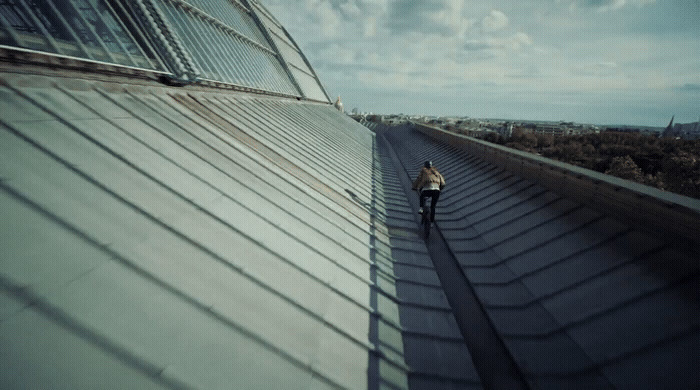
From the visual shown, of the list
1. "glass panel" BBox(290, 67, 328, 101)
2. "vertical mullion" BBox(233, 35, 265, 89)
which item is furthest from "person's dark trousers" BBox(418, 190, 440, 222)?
"glass panel" BBox(290, 67, 328, 101)

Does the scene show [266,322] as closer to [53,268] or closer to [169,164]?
[53,268]

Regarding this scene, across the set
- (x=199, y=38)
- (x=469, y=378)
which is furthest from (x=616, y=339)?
(x=199, y=38)

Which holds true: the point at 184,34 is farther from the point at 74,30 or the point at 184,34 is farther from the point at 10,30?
the point at 10,30

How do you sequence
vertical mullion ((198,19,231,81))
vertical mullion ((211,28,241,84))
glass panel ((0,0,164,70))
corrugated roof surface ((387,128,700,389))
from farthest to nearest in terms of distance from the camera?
vertical mullion ((211,28,241,84)), vertical mullion ((198,19,231,81)), glass panel ((0,0,164,70)), corrugated roof surface ((387,128,700,389))

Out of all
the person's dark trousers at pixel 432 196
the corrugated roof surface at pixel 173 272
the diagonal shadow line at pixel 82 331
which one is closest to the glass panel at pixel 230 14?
the corrugated roof surface at pixel 173 272

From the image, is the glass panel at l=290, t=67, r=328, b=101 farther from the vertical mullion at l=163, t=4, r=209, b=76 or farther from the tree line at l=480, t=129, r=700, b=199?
the tree line at l=480, t=129, r=700, b=199

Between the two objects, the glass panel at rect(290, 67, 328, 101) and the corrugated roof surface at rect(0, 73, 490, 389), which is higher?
the corrugated roof surface at rect(0, 73, 490, 389)

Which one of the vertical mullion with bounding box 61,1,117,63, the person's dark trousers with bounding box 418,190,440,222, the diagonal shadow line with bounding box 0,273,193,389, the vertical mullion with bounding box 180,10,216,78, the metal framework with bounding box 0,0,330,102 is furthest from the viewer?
the vertical mullion with bounding box 180,10,216,78
